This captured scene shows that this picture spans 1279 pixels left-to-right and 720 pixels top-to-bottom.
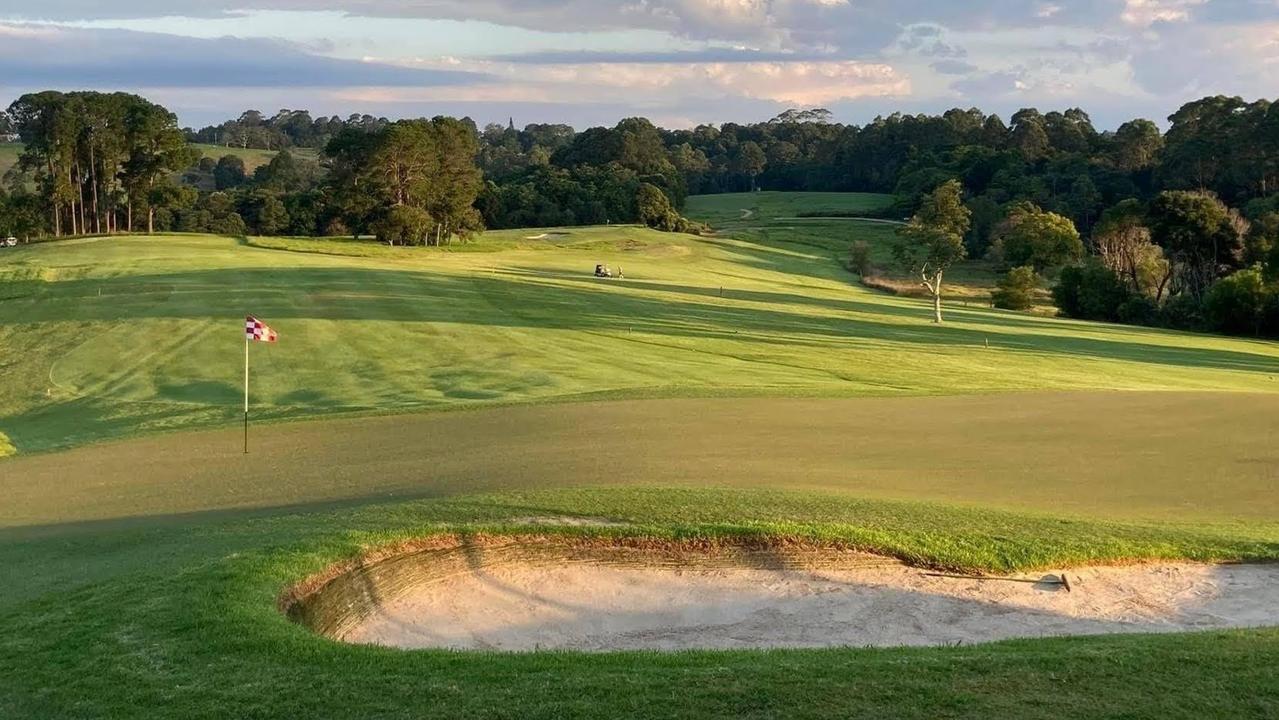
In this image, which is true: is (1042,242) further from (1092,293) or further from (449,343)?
(449,343)

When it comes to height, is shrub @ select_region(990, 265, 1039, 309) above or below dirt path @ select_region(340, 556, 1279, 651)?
below

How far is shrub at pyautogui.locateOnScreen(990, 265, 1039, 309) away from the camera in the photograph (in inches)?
3024

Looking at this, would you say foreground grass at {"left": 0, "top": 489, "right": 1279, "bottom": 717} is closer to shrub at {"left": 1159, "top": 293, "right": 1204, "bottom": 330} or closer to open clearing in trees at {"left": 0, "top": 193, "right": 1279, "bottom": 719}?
open clearing in trees at {"left": 0, "top": 193, "right": 1279, "bottom": 719}

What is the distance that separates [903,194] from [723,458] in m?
119

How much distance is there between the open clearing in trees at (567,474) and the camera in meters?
7.97

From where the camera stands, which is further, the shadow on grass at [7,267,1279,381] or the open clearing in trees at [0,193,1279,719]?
the shadow on grass at [7,267,1279,381]

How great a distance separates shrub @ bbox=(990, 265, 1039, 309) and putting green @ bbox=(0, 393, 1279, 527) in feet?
167

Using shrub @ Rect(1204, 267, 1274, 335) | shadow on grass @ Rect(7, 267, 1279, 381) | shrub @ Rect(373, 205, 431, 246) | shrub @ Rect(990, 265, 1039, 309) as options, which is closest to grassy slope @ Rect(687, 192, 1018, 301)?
shrub @ Rect(990, 265, 1039, 309)

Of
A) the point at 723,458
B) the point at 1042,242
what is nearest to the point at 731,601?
the point at 723,458

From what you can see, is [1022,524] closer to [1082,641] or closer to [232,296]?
[1082,641]

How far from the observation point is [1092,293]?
243 feet

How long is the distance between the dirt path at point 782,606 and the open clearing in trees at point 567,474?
11.9 inches

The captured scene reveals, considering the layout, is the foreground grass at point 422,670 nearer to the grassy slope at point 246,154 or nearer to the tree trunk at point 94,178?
the tree trunk at point 94,178

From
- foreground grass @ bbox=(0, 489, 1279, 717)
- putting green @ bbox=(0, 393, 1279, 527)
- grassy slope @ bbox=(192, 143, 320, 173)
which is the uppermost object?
grassy slope @ bbox=(192, 143, 320, 173)
